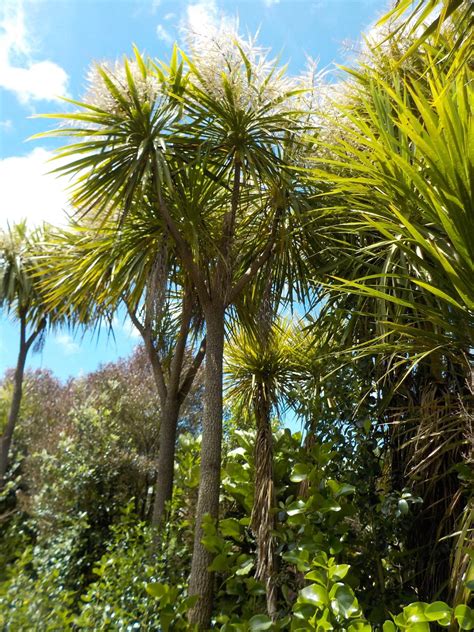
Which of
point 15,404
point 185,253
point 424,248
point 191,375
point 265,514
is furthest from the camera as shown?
point 15,404

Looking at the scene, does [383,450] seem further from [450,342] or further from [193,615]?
[193,615]

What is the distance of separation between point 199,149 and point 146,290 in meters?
1.27

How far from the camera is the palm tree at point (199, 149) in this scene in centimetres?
358

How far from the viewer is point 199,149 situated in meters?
3.59

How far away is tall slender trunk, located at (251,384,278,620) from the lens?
3.05 meters

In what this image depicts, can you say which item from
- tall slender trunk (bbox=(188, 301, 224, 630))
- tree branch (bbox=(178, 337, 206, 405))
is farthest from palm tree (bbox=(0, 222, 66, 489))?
tall slender trunk (bbox=(188, 301, 224, 630))

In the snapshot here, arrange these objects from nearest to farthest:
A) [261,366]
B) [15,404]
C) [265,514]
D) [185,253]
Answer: [265,514]
[185,253]
[261,366]
[15,404]

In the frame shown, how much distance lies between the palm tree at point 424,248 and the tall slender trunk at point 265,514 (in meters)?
0.73

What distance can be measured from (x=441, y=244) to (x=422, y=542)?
182 centimetres

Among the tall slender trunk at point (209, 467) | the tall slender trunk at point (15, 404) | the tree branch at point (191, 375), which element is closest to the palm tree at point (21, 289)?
the tall slender trunk at point (15, 404)

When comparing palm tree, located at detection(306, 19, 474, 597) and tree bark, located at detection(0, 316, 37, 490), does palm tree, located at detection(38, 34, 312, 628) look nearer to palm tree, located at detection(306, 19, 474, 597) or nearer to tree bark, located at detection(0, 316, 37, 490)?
palm tree, located at detection(306, 19, 474, 597)

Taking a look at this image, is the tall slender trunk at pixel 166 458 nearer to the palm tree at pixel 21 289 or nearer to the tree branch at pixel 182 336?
the tree branch at pixel 182 336

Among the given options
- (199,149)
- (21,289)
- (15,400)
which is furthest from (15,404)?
(199,149)

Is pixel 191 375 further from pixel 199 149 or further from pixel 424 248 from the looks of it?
pixel 424 248
